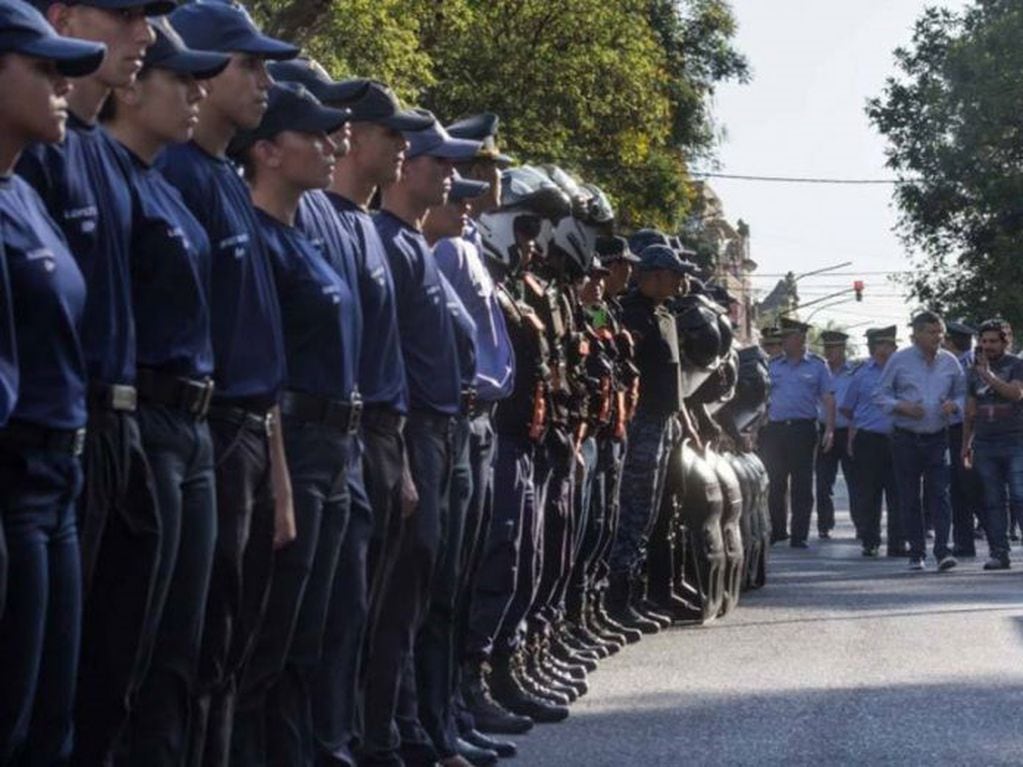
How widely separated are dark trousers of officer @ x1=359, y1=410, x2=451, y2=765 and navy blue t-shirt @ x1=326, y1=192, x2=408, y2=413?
53 cm

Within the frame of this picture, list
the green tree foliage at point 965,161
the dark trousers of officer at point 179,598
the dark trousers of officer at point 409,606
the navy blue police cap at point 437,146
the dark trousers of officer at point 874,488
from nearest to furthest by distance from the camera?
the dark trousers of officer at point 179,598 → the dark trousers of officer at point 409,606 → the navy blue police cap at point 437,146 → the dark trousers of officer at point 874,488 → the green tree foliage at point 965,161

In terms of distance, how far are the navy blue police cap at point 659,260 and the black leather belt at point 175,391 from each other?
8.70 meters

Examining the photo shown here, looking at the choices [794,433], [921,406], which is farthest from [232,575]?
[794,433]

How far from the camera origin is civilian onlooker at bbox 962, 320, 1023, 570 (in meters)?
21.7

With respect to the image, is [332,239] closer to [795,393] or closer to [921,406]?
[921,406]

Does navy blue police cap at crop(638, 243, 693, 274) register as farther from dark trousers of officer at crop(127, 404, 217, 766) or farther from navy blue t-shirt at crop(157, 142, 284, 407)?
dark trousers of officer at crop(127, 404, 217, 766)

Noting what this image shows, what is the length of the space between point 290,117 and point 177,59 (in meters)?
1.09

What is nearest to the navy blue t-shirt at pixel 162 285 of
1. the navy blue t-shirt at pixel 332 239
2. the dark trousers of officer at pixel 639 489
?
the navy blue t-shirt at pixel 332 239

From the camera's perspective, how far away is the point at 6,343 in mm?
5371

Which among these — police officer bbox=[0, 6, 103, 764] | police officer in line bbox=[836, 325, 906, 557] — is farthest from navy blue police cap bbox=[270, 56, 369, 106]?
police officer in line bbox=[836, 325, 906, 557]

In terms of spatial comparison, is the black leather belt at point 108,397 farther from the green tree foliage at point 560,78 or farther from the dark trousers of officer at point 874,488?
the green tree foliage at point 560,78

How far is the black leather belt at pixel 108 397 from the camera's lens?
589 cm

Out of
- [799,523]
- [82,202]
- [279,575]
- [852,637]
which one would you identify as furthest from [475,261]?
[799,523]

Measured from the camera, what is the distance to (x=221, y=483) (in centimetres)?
675
